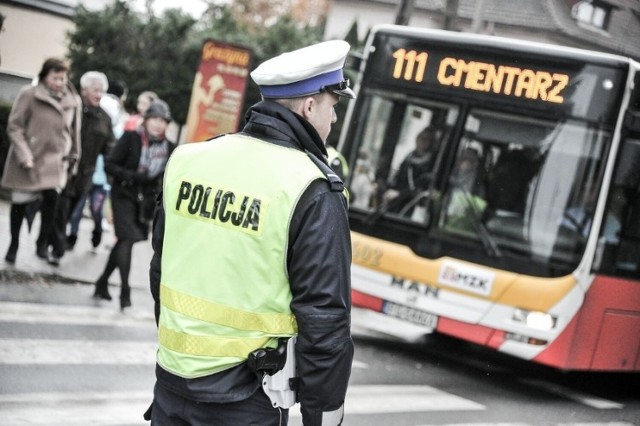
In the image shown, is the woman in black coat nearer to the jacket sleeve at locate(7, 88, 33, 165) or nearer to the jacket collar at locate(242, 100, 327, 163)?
the jacket sleeve at locate(7, 88, 33, 165)

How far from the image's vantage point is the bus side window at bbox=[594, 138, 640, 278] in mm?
9242

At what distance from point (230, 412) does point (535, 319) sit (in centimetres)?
642

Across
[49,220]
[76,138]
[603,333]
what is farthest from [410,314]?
[76,138]

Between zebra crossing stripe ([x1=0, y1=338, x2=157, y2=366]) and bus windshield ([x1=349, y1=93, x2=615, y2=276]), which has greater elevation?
bus windshield ([x1=349, y1=93, x2=615, y2=276])

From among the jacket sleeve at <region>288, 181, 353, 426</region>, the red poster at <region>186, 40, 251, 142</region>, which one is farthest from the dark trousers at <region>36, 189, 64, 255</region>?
the jacket sleeve at <region>288, 181, 353, 426</region>

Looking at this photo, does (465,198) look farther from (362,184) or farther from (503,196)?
(362,184)

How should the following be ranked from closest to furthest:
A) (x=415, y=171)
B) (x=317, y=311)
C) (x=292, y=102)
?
1. (x=317, y=311)
2. (x=292, y=102)
3. (x=415, y=171)

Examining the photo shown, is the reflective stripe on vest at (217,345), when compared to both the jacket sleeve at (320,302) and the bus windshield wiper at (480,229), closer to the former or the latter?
the jacket sleeve at (320,302)

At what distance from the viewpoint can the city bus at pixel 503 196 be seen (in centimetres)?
910

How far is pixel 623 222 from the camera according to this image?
9523 millimetres

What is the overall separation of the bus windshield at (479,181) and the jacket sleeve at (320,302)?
640 cm

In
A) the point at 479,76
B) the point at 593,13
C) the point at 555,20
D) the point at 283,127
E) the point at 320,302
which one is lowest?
the point at 320,302

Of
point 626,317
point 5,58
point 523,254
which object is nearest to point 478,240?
point 523,254

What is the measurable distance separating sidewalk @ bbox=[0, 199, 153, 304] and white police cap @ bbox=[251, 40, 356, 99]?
715 centimetres
